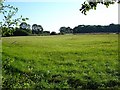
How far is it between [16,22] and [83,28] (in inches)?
5102

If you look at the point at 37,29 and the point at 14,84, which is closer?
the point at 14,84

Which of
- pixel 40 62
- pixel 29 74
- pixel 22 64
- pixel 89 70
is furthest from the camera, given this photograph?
pixel 40 62

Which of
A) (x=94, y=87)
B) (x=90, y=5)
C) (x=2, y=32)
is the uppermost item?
(x=90, y=5)

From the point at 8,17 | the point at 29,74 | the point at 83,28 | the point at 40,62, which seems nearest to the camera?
the point at 8,17

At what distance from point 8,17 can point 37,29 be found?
456 ft

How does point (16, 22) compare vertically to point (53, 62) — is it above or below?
above

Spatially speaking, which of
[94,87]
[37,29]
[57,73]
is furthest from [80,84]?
[37,29]

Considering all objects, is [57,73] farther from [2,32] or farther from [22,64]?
[2,32]

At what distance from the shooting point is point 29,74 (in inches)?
917

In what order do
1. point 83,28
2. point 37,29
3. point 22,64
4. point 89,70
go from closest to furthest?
point 89,70, point 22,64, point 83,28, point 37,29

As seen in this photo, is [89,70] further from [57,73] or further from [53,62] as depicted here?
[53,62]

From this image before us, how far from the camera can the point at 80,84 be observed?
67.8 ft

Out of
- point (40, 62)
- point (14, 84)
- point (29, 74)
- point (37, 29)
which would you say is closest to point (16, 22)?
point (14, 84)

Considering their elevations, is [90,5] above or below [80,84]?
above
